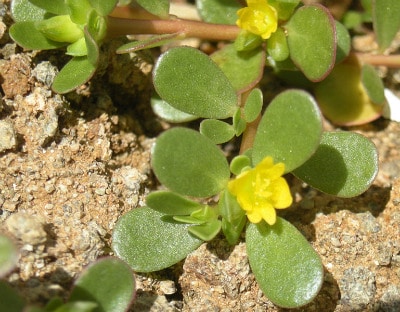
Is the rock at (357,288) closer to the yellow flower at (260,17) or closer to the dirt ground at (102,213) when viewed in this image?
the dirt ground at (102,213)

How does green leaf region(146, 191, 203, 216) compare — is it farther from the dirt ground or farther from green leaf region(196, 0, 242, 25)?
green leaf region(196, 0, 242, 25)

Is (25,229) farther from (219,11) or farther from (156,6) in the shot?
(219,11)

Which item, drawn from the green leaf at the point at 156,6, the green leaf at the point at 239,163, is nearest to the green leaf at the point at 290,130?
the green leaf at the point at 239,163

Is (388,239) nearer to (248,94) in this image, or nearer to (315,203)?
(315,203)

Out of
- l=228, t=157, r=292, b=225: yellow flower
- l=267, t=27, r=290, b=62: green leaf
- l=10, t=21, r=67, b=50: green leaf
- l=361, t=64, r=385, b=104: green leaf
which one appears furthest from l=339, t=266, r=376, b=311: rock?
l=10, t=21, r=67, b=50: green leaf

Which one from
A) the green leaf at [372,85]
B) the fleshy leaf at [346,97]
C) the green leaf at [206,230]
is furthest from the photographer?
the fleshy leaf at [346,97]

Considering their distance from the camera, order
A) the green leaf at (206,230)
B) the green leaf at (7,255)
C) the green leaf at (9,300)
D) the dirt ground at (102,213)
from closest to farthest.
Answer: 1. the green leaf at (7,255)
2. the green leaf at (9,300)
3. the green leaf at (206,230)
4. the dirt ground at (102,213)
